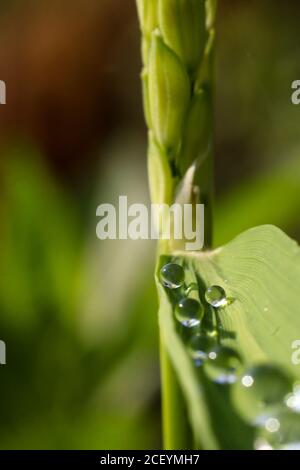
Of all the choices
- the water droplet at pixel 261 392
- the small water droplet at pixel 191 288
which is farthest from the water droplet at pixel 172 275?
the water droplet at pixel 261 392

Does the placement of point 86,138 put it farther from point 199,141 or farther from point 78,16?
point 199,141

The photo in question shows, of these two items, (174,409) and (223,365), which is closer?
(223,365)

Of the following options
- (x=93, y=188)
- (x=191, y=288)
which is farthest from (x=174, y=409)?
(x=93, y=188)

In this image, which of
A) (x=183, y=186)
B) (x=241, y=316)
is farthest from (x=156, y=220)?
(x=241, y=316)

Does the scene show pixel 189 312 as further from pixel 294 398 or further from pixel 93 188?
pixel 93 188

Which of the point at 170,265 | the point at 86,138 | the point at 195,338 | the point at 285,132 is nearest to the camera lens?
the point at 195,338

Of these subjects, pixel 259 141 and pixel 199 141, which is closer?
pixel 199 141
